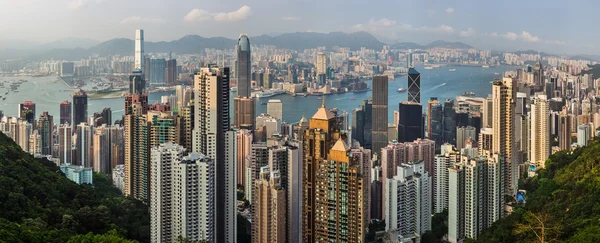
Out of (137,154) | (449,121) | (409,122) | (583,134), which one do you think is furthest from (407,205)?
(409,122)

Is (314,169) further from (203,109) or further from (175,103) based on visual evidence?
(175,103)

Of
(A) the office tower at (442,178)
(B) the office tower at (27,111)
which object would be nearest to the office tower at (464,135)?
(A) the office tower at (442,178)

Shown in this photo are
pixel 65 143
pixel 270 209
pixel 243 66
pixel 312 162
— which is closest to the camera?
pixel 312 162

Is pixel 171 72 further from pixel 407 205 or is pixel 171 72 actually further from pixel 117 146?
pixel 407 205

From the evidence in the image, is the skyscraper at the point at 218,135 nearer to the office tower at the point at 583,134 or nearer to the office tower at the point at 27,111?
the office tower at the point at 27,111

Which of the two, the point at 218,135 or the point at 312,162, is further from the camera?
the point at 218,135
